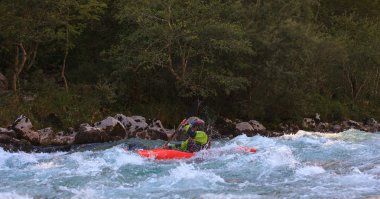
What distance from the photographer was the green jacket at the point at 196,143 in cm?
1289

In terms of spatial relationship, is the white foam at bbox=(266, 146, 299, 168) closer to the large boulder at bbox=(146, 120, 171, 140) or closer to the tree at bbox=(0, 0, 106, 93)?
the large boulder at bbox=(146, 120, 171, 140)

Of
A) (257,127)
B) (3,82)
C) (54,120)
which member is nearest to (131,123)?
(54,120)

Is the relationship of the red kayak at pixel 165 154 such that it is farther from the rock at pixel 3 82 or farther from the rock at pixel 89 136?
the rock at pixel 3 82

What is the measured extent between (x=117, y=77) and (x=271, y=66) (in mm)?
6198

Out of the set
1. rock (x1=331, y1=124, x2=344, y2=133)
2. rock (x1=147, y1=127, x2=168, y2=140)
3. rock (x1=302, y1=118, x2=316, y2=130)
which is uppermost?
rock (x1=147, y1=127, x2=168, y2=140)

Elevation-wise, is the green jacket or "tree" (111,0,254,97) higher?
"tree" (111,0,254,97)

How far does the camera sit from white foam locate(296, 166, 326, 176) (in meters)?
10.5

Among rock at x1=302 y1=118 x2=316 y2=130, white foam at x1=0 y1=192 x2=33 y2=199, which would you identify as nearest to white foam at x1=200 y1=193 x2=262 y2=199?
white foam at x1=0 y1=192 x2=33 y2=199

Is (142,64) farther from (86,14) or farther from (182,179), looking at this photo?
(182,179)

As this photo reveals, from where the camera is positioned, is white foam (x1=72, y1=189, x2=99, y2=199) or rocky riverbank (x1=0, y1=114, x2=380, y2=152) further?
rocky riverbank (x1=0, y1=114, x2=380, y2=152)

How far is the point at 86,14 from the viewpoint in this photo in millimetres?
19781

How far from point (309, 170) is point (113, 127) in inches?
317

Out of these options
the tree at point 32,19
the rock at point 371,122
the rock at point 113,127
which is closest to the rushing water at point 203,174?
the rock at point 113,127

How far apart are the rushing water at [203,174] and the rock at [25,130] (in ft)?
6.37
